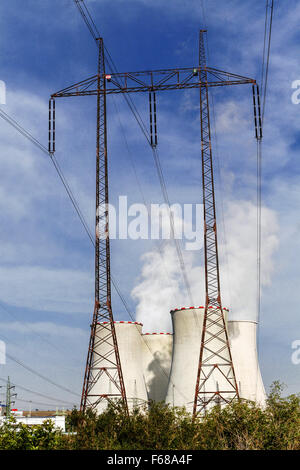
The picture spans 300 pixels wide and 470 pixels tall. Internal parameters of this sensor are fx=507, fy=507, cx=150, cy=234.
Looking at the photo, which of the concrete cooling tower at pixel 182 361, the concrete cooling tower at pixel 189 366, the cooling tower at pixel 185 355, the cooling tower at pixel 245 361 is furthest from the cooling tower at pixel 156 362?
the cooling tower at pixel 185 355

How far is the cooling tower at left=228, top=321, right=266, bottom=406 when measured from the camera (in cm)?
5688

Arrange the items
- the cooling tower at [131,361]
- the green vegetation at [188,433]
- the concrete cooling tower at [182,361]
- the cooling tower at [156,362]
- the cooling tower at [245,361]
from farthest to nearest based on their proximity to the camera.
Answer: the cooling tower at [156,362]
the cooling tower at [245,361]
the cooling tower at [131,361]
the concrete cooling tower at [182,361]
the green vegetation at [188,433]

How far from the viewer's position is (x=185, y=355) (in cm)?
5147

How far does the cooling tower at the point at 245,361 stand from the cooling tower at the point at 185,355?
7.70 meters

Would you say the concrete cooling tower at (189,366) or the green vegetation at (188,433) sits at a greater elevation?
the concrete cooling tower at (189,366)

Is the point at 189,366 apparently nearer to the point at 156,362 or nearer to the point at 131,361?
the point at 131,361

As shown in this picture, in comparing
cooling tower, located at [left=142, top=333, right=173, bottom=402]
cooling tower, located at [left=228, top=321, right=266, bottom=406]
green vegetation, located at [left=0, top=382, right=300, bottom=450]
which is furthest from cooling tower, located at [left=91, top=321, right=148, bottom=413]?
green vegetation, located at [left=0, top=382, right=300, bottom=450]

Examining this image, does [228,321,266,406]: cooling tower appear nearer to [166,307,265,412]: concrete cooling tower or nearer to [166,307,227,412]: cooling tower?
[166,307,265,412]: concrete cooling tower

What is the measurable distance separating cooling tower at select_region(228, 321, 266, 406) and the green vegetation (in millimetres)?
27552

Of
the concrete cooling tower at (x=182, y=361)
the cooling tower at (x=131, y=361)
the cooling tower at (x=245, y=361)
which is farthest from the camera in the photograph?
the cooling tower at (x=245, y=361)

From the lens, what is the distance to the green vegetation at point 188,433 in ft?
75.8

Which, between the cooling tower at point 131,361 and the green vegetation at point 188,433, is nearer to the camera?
the green vegetation at point 188,433

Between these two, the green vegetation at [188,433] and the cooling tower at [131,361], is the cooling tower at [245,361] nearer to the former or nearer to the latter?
the cooling tower at [131,361]
